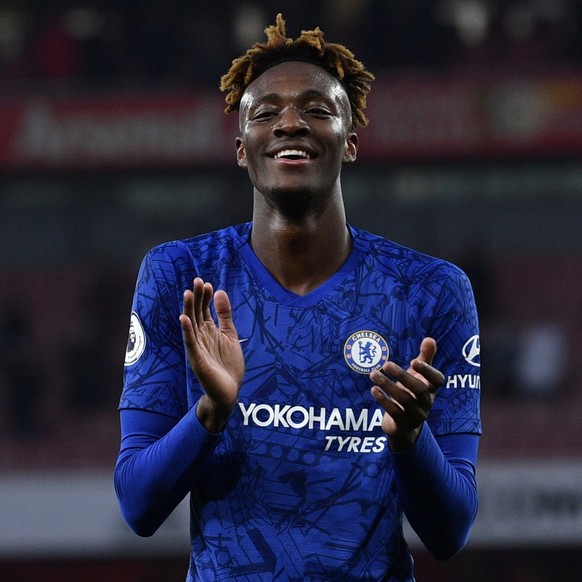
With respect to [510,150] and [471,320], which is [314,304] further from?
[510,150]

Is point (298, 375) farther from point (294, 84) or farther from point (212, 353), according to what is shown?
point (294, 84)

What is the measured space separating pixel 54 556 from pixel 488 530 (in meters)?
4.47

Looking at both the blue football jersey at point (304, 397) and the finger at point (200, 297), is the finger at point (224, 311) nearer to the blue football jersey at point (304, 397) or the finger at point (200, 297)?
the finger at point (200, 297)

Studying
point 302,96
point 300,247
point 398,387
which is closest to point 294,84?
point 302,96

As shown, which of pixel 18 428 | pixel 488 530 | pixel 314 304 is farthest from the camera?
pixel 18 428

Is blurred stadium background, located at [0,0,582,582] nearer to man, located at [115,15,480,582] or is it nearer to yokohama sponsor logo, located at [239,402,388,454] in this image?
man, located at [115,15,480,582]

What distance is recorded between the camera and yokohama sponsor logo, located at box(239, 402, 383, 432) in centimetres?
268

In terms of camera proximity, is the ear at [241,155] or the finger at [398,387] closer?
the finger at [398,387]

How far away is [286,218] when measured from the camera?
2.86 meters

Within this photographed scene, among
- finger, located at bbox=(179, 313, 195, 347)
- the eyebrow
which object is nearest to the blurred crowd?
the eyebrow

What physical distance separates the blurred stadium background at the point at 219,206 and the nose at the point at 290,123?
10057mm

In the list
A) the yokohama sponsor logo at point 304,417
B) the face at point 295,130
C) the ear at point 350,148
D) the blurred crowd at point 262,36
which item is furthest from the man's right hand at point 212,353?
the blurred crowd at point 262,36

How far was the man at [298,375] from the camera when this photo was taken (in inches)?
102

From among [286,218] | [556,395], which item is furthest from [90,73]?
[286,218]
